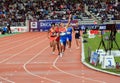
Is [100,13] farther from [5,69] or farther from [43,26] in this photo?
[5,69]

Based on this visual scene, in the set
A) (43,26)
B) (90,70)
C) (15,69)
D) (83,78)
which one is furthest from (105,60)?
(43,26)

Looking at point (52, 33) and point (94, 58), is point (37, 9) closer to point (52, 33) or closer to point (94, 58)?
point (52, 33)

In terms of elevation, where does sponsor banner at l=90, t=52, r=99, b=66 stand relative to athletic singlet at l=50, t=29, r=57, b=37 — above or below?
below

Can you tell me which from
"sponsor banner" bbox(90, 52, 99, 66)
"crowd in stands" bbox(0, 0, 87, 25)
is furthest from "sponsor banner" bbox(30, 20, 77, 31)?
"sponsor banner" bbox(90, 52, 99, 66)

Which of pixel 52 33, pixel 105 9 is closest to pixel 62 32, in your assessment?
pixel 52 33

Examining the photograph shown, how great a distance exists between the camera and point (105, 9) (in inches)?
2319

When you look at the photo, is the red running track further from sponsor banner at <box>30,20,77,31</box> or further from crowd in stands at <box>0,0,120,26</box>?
crowd in stands at <box>0,0,120,26</box>

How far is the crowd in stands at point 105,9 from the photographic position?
5609 cm

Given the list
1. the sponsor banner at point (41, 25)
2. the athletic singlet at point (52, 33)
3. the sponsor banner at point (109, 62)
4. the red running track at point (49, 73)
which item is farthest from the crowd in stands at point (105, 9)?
the sponsor banner at point (109, 62)

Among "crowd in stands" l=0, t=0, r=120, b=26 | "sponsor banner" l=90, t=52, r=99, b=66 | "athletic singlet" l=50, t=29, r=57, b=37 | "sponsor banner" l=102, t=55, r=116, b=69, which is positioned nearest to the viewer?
"sponsor banner" l=102, t=55, r=116, b=69

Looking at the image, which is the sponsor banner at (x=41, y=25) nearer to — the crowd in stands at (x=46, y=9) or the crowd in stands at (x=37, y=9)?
the crowd in stands at (x=46, y=9)

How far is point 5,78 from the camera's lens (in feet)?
46.5

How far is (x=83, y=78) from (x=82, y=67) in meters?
3.20

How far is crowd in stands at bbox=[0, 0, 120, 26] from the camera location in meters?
57.5
